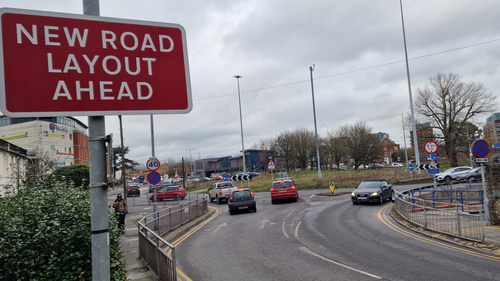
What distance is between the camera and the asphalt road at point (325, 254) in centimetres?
825

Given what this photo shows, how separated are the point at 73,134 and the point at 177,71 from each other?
84400 mm

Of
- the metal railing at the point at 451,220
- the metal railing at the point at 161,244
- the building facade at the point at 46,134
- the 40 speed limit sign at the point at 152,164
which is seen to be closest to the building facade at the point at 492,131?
the metal railing at the point at 451,220

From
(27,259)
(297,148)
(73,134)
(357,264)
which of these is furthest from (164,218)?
(73,134)

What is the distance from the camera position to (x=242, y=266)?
9.36 meters

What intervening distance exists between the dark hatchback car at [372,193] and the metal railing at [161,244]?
10570 millimetres

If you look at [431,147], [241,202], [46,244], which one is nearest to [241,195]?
[241,202]

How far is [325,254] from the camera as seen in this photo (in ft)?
33.8

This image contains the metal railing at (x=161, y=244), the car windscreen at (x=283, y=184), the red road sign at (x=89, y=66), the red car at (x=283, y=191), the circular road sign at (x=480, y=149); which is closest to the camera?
the red road sign at (x=89, y=66)

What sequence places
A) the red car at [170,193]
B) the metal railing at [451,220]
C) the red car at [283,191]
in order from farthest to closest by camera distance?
1. the red car at [170,193]
2. the red car at [283,191]
3. the metal railing at [451,220]

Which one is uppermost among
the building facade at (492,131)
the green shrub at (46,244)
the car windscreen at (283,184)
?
the building facade at (492,131)

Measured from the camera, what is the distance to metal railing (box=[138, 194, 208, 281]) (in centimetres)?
722

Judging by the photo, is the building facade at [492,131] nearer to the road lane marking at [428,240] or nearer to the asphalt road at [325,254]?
the road lane marking at [428,240]

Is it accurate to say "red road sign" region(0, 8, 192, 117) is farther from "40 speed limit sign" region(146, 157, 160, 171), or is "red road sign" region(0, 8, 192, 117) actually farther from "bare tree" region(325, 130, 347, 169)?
"bare tree" region(325, 130, 347, 169)

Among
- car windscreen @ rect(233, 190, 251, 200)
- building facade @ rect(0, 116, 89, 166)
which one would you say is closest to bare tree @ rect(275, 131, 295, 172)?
building facade @ rect(0, 116, 89, 166)
